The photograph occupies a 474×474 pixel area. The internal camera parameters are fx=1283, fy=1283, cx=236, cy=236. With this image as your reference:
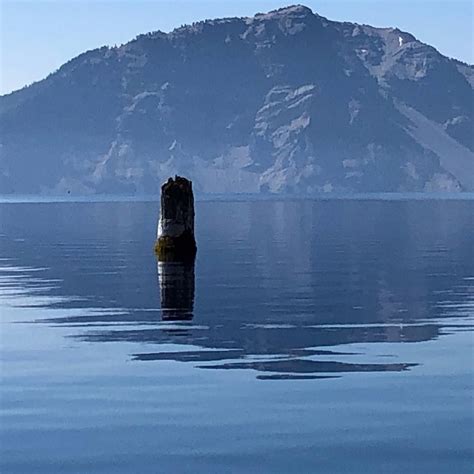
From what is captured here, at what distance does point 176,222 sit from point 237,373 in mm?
32087

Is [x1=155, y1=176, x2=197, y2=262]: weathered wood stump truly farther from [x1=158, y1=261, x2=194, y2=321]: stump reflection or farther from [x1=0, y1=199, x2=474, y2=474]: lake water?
[x1=0, y1=199, x2=474, y2=474]: lake water

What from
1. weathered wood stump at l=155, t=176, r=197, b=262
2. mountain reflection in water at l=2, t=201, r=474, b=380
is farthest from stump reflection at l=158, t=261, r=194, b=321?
weathered wood stump at l=155, t=176, r=197, b=262

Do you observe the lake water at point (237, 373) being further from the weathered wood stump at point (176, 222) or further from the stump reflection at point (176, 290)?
the weathered wood stump at point (176, 222)

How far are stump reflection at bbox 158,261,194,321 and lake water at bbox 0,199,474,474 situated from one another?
0.11 meters

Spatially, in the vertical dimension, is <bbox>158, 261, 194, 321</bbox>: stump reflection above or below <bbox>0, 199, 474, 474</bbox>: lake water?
above

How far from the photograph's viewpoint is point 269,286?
45.4 m

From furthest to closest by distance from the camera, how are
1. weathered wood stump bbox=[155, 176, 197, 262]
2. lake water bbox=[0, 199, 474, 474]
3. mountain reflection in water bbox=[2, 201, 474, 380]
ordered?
weathered wood stump bbox=[155, 176, 197, 262] < mountain reflection in water bbox=[2, 201, 474, 380] < lake water bbox=[0, 199, 474, 474]

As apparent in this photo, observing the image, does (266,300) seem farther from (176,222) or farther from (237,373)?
(176,222)

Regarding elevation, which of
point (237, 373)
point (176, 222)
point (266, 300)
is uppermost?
point (176, 222)

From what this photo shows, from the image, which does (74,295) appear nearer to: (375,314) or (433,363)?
(375,314)

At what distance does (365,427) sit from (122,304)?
20.5 meters

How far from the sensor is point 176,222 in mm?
55281

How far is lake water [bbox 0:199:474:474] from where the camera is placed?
17.0 meters

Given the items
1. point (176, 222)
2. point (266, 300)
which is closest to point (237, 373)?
point (266, 300)
